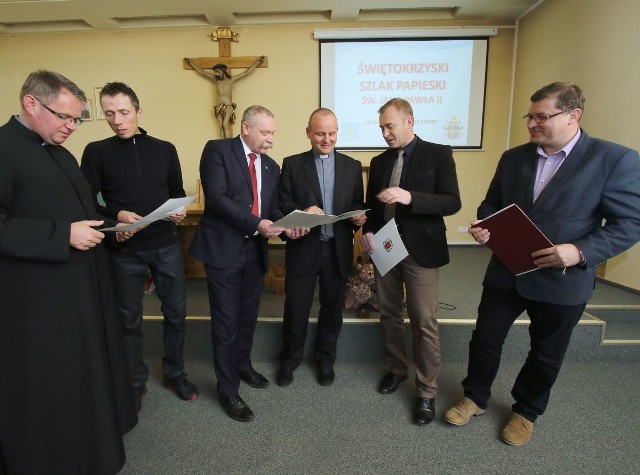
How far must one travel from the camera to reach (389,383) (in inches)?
89.3

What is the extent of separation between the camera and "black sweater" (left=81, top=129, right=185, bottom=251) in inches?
75.0

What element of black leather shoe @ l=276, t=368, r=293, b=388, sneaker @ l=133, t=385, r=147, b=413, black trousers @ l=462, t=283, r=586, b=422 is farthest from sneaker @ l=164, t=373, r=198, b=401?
black trousers @ l=462, t=283, r=586, b=422

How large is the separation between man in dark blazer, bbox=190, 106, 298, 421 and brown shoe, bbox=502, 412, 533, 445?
1.26 meters

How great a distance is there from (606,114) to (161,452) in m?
4.15

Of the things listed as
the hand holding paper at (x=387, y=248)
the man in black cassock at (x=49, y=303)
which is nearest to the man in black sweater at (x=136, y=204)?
the man in black cassock at (x=49, y=303)

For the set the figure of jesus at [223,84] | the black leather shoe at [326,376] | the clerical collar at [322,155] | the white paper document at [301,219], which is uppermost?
the figure of jesus at [223,84]

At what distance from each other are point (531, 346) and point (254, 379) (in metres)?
1.50

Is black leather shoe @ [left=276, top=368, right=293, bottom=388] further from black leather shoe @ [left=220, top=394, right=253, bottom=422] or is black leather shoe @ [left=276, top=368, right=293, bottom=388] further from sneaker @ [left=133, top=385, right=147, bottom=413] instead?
sneaker @ [left=133, top=385, right=147, bottom=413]

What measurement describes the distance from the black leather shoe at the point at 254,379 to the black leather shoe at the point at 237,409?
0.76ft

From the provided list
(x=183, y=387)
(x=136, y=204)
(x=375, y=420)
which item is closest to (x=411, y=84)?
(x=136, y=204)

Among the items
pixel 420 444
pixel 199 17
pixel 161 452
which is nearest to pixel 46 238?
pixel 161 452

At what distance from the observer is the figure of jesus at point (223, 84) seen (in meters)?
4.79

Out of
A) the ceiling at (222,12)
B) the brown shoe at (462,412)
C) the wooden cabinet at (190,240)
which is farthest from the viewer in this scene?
the ceiling at (222,12)

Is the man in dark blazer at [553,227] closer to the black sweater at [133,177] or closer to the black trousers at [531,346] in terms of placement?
the black trousers at [531,346]
